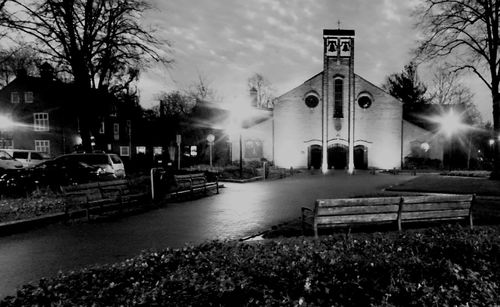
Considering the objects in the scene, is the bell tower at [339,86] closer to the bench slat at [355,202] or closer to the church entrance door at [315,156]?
the church entrance door at [315,156]

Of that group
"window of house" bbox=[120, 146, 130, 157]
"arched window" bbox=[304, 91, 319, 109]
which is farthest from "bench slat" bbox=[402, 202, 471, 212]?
"window of house" bbox=[120, 146, 130, 157]

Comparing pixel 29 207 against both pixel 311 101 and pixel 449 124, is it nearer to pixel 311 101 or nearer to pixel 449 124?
pixel 311 101

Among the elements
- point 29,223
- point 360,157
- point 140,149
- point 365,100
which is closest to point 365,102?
point 365,100

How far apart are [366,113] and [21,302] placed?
3261cm

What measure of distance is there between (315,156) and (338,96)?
21.4ft

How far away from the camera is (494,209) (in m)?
10.3

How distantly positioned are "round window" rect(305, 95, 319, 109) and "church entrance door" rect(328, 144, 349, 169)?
465 cm

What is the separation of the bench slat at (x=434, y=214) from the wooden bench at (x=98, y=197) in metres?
8.01

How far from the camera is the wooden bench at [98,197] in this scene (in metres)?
9.11

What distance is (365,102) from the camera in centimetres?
3297

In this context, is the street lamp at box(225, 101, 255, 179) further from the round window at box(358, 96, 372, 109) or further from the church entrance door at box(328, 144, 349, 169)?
the round window at box(358, 96, 372, 109)

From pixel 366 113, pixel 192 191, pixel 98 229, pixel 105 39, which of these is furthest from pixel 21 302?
pixel 366 113

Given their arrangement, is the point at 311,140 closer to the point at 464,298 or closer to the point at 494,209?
the point at 494,209

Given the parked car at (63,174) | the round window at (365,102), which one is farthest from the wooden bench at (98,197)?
the round window at (365,102)
